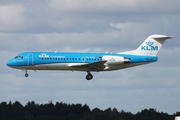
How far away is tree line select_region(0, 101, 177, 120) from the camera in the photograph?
15662 cm

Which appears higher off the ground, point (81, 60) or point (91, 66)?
point (81, 60)

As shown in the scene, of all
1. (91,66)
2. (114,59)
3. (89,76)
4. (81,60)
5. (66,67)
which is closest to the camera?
(66,67)

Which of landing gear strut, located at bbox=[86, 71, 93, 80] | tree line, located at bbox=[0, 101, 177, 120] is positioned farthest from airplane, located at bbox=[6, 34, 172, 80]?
tree line, located at bbox=[0, 101, 177, 120]

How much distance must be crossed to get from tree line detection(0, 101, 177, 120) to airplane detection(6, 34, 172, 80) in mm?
9542

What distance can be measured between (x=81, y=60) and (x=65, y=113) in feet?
65.5

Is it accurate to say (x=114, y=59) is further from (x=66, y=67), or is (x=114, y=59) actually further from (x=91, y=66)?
(x=66, y=67)

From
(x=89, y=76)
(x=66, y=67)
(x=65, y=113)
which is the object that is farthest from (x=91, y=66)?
(x=65, y=113)

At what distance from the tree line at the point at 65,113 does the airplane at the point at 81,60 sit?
9542 millimetres

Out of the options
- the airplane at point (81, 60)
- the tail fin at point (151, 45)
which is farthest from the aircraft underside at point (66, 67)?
the tail fin at point (151, 45)

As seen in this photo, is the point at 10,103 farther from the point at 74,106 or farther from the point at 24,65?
the point at 24,65

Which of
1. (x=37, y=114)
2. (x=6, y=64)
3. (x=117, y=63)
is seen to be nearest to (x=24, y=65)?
(x=6, y=64)

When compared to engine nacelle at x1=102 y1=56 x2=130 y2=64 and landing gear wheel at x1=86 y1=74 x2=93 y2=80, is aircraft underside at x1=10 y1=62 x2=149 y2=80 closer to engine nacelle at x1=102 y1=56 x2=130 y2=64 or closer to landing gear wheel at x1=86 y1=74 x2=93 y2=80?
landing gear wheel at x1=86 y1=74 x2=93 y2=80

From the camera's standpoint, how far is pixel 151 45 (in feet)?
495

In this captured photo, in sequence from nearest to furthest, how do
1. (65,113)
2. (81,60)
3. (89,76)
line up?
(81,60) < (89,76) < (65,113)
